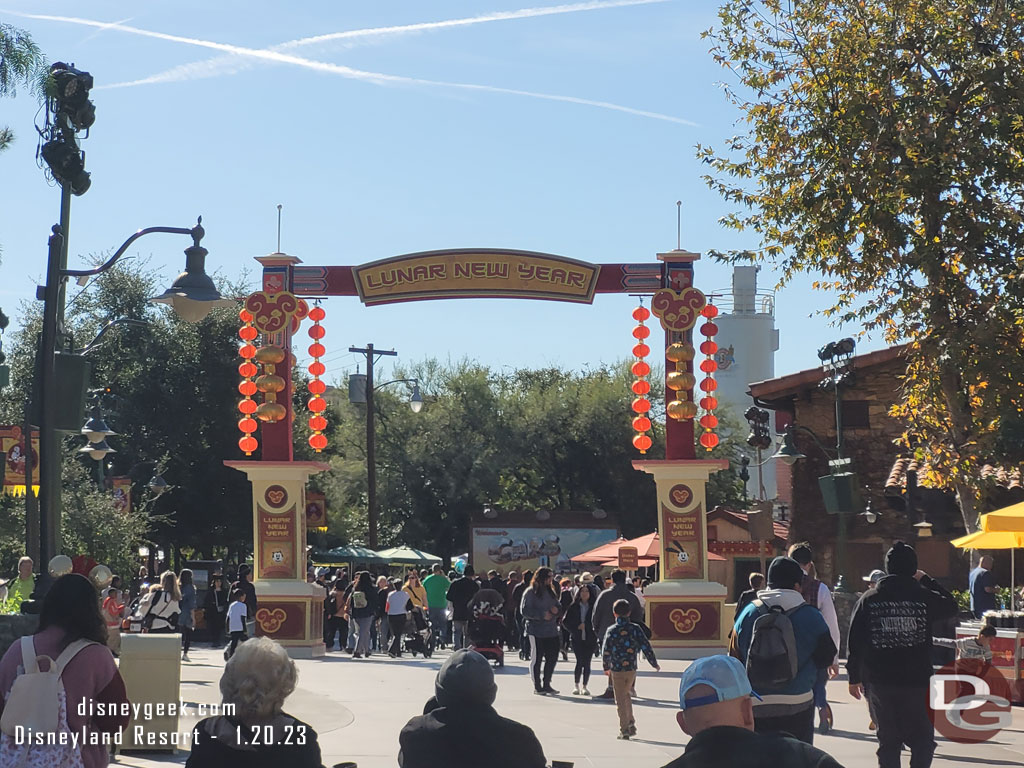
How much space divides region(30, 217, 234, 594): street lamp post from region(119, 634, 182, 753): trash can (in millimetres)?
1135

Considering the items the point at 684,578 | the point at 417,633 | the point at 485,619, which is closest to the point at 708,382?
the point at 684,578

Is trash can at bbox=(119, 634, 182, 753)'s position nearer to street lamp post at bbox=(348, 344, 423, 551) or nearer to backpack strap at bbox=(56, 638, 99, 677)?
backpack strap at bbox=(56, 638, 99, 677)

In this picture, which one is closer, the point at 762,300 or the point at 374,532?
the point at 374,532

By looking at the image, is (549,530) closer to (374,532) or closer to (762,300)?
(374,532)

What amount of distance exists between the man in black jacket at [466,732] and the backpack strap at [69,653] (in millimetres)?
1611

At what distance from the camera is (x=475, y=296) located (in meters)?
24.8

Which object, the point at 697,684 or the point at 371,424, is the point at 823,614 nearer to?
the point at 697,684

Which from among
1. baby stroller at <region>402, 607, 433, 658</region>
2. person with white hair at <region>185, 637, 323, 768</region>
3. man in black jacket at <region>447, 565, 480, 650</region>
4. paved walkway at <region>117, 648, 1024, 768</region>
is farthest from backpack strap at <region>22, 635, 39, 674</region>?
baby stroller at <region>402, 607, 433, 658</region>

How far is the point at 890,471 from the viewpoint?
2992cm

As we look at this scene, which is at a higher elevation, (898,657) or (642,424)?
(642,424)

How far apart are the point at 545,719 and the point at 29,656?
9369 mm

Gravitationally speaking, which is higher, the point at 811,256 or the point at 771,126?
the point at 771,126

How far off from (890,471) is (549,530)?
15.8 meters

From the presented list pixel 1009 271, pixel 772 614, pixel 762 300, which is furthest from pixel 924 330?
pixel 762 300
